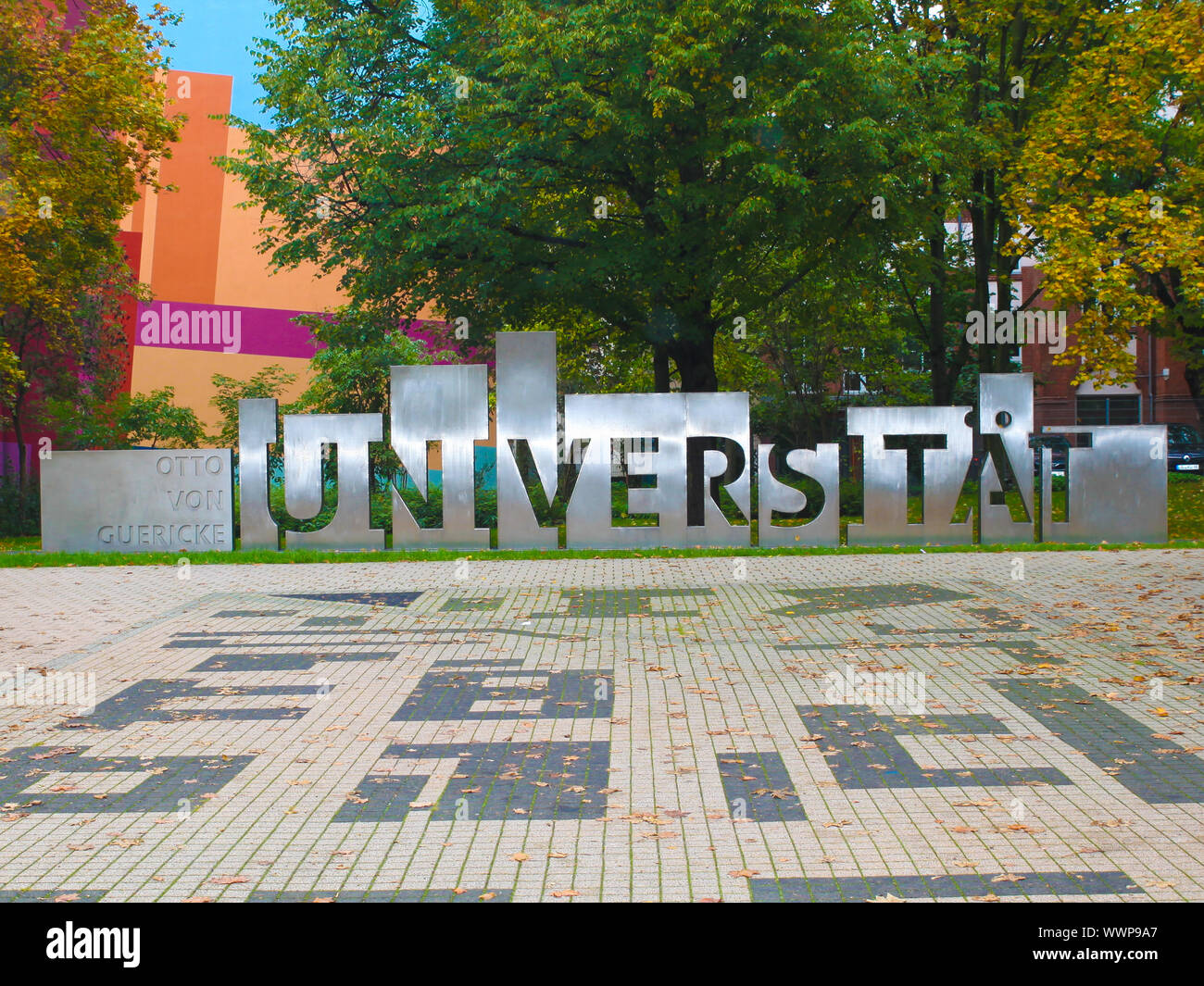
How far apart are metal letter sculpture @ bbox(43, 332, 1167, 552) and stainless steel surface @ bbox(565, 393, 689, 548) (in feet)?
0.07

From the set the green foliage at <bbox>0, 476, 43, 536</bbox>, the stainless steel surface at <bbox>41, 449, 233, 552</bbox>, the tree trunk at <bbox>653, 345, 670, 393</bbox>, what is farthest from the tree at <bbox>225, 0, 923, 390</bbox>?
the green foliage at <bbox>0, 476, 43, 536</bbox>

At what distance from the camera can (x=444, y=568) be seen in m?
18.1

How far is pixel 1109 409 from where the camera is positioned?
56.2 m

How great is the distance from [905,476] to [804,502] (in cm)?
172

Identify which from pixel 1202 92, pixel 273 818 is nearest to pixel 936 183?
pixel 1202 92

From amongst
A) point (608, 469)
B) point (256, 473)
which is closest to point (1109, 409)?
point (608, 469)

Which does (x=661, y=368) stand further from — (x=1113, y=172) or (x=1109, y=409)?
(x=1109, y=409)

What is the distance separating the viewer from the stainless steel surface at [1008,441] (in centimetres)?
2008

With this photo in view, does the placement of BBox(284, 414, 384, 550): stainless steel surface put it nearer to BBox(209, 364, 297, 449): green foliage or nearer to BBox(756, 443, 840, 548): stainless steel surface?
BBox(756, 443, 840, 548): stainless steel surface

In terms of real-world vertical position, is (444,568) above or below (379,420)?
below

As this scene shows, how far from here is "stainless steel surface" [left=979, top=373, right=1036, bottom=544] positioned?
20.1 meters

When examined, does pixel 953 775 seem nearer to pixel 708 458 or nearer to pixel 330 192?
pixel 708 458

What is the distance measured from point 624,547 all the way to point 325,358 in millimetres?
11058

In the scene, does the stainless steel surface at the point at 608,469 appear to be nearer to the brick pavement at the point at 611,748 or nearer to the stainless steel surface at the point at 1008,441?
the stainless steel surface at the point at 1008,441
